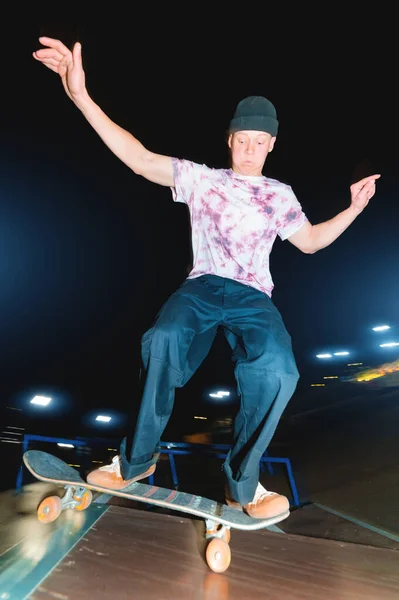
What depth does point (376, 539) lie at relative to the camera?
3969mm

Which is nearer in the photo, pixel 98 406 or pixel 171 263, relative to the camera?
pixel 171 263

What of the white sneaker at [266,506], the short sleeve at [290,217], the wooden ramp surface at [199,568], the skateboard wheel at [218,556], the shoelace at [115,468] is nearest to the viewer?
the wooden ramp surface at [199,568]

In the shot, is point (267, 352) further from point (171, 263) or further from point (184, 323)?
point (171, 263)

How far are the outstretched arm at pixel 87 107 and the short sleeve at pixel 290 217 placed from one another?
801 mm

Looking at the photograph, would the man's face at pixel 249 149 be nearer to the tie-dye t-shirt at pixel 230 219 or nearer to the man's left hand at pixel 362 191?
the tie-dye t-shirt at pixel 230 219

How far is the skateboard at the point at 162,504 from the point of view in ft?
5.36

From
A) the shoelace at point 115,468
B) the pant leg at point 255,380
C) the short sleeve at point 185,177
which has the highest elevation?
the short sleeve at point 185,177

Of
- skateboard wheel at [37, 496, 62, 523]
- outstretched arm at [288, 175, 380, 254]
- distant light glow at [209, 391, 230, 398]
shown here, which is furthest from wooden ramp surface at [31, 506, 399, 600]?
distant light glow at [209, 391, 230, 398]

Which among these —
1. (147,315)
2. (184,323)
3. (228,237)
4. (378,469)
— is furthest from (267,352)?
(147,315)

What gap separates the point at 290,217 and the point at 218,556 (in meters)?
1.92

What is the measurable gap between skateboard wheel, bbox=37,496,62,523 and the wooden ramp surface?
0.28 meters

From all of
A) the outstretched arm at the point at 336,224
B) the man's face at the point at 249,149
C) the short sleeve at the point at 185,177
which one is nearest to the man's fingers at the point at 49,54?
the short sleeve at the point at 185,177

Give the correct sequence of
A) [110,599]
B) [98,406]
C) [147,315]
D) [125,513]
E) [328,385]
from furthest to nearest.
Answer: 1. [98,406]
2. [147,315]
3. [328,385]
4. [125,513]
5. [110,599]

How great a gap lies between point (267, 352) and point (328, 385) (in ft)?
36.2
